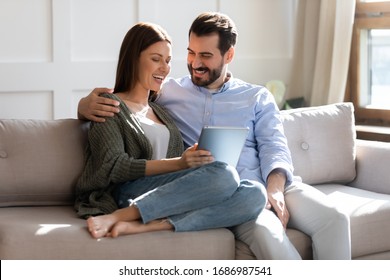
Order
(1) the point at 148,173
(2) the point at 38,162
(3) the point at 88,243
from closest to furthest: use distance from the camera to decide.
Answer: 1. (3) the point at 88,243
2. (1) the point at 148,173
3. (2) the point at 38,162

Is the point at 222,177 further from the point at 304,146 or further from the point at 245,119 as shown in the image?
the point at 304,146

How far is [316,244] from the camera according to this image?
106 inches

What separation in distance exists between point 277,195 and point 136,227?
0.56m

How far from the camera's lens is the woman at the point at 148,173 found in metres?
2.55

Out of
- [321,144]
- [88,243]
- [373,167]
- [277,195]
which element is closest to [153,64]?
[277,195]

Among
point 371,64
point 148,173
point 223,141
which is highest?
point 371,64

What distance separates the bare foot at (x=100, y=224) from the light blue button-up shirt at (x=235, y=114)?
591 mm

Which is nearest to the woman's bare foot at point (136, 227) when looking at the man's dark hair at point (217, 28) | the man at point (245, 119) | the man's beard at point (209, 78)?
the man at point (245, 119)

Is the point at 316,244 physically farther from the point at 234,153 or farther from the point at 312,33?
the point at 312,33

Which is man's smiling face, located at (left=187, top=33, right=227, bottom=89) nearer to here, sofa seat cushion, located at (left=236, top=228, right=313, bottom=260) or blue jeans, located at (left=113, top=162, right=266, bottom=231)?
blue jeans, located at (left=113, top=162, right=266, bottom=231)

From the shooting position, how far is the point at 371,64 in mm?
4527

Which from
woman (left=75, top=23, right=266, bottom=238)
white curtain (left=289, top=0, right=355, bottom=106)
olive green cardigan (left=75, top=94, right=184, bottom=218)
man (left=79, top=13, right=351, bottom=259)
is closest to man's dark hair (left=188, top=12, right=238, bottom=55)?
man (left=79, top=13, right=351, bottom=259)

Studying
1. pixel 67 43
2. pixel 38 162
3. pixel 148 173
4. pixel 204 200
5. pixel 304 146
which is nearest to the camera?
pixel 204 200
